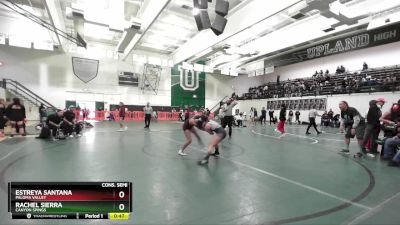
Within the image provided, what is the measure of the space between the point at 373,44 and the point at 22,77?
93.7ft

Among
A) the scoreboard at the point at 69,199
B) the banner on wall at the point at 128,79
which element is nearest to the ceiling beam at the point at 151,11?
the scoreboard at the point at 69,199

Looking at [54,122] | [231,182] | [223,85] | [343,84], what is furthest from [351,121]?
[223,85]

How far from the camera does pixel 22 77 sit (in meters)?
19.6

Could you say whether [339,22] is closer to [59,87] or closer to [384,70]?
[384,70]

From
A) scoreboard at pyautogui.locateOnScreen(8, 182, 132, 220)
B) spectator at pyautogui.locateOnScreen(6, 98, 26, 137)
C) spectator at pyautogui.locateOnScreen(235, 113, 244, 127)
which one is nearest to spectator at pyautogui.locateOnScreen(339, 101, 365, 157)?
scoreboard at pyautogui.locateOnScreen(8, 182, 132, 220)

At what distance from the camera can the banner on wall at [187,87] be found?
88.7 feet

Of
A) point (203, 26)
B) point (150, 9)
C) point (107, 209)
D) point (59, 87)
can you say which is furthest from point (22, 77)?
point (107, 209)

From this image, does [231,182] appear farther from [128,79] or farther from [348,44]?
[128,79]

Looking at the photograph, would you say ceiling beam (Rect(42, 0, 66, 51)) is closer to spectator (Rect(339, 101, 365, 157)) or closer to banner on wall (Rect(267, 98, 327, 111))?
spectator (Rect(339, 101, 365, 157))

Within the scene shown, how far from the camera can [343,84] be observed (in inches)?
711

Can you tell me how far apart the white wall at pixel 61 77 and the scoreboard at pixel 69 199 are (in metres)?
22.6

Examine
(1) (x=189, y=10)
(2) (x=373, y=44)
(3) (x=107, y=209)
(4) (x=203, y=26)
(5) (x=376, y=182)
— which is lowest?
(5) (x=376, y=182)

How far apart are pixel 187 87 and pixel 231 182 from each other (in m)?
24.8

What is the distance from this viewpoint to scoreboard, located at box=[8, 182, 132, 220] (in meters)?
1.84
